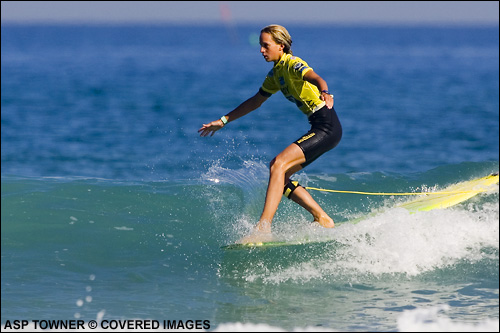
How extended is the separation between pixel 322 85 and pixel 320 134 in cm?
73

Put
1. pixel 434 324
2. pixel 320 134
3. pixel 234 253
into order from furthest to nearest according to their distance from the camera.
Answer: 1. pixel 234 253
2. pixel 320 134
3. pixel 434 324

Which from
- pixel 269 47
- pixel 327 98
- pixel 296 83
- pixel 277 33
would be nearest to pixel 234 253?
pixel 296 83

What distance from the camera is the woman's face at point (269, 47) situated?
6.88m

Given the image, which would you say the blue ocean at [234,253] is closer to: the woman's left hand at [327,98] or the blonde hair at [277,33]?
the blonde hair at [277,33]

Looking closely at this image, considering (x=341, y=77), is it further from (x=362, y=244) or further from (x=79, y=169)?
(x=362, y=244)

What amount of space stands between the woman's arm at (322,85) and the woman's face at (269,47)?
450 millimetres

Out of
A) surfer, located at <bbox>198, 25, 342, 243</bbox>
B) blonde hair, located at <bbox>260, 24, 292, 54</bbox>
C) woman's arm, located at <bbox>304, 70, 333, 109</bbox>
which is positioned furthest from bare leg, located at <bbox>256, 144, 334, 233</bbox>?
blonde hair, located at <bbox>260, 24, 292, 54</bbox>

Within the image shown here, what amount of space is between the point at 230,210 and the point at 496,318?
13.9 feet

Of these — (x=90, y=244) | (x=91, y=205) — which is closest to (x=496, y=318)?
(x=90, y=244)

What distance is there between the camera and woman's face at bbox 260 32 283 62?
22.6 ft

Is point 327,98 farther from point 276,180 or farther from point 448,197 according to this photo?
point 448,197

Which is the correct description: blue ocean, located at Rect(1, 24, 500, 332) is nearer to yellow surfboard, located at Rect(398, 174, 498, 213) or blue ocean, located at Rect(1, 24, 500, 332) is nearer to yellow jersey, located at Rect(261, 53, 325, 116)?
yellow surfboard, located at Rect(398, 174, 498, 213)

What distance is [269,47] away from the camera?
22.6 ft

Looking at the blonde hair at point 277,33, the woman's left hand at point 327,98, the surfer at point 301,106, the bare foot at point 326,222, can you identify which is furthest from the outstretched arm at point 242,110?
the bare foot at point 326,222
